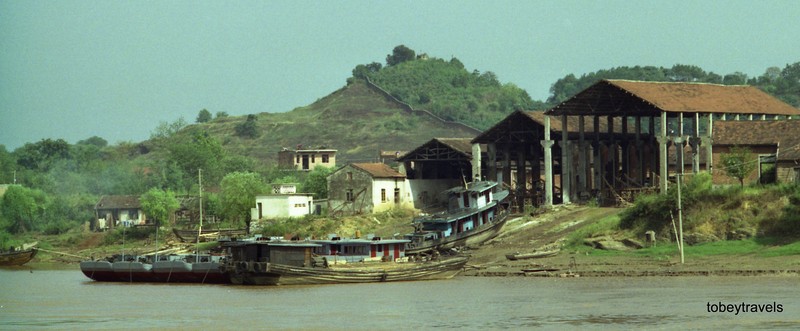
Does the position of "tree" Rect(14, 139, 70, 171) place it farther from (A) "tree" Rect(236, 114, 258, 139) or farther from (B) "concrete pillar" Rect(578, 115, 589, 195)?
(B) "concrete pillar" Rect(578, 115, 589, 195)

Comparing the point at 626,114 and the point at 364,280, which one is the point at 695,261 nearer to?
the point at 364,280

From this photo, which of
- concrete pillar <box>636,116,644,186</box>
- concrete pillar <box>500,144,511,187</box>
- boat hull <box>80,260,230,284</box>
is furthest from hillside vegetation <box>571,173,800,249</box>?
concrete pillar <box>500,144,511,187</box>

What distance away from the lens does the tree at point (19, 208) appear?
10481 cm

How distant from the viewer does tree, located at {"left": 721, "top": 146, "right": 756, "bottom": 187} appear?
68750 mm

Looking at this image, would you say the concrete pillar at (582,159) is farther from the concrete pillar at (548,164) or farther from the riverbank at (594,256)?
the riverbank at (594,256)

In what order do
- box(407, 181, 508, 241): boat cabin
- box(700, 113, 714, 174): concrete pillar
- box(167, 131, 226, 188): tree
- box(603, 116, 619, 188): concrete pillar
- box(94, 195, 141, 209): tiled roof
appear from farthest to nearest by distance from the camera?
box(167, 131, 226, 188): tree < box(94, 195, 141, 209): tiled roof < box(603, 116, 619, 188): concrete pillar < box(700, 113, 714, 174): concrete pillar < box(407, 181, 508, 241): boat cabin

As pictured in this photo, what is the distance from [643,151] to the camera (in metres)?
82.2

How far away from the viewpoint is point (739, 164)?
68688mm

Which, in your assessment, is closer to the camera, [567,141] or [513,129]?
[567,141]

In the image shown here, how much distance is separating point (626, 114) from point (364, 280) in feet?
81.8

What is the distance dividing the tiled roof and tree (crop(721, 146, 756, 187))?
2014 inches

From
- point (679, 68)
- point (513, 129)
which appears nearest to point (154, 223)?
point (513, 129)

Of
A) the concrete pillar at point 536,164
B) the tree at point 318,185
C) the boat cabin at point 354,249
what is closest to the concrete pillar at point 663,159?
the concrete pillar at point 536,164

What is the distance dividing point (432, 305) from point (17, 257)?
43.6 meters
